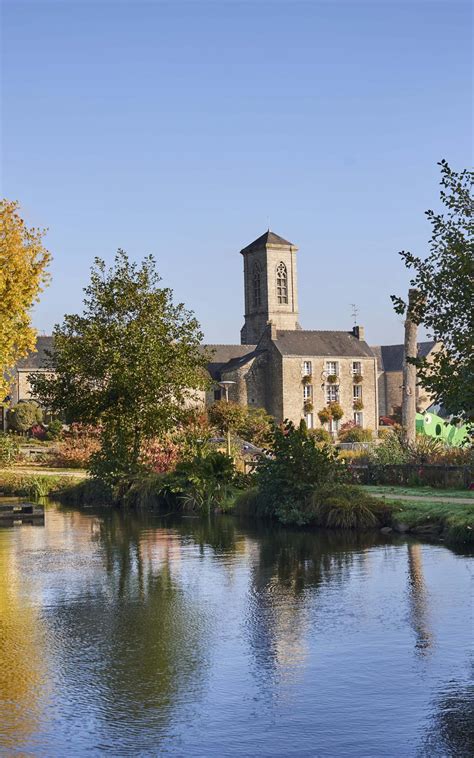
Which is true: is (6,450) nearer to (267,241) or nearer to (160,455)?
(160,455)

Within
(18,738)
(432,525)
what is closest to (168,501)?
(432,525)

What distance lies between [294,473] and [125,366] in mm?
8347

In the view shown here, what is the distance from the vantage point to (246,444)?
4266 cm

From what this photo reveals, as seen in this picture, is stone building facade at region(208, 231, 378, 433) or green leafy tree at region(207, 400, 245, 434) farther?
stone building facade at region(208, 231, 378, 433)

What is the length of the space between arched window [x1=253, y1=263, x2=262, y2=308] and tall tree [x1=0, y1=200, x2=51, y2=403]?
75.7 meters

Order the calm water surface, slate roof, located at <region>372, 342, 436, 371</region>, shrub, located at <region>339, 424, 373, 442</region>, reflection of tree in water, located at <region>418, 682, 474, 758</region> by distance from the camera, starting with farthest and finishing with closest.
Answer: slate roof, located at <region>372, 342, 436, 371</region>, shrub, located at <region>339, 424, 373, 442</region>, the calm water surface, reflection of tree in water, located at <region>418, 682, 474, 758</region>

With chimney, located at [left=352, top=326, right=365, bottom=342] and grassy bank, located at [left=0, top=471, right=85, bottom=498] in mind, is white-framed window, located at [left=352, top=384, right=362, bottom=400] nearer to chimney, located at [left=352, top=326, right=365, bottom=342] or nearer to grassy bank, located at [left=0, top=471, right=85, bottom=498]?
chimney, located at [left=352, top=326, right=365, bottom=342]

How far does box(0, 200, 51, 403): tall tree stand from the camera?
21.5m

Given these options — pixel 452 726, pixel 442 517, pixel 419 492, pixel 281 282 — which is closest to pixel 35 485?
pixel 419 492

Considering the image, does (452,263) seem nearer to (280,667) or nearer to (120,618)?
(280,667)

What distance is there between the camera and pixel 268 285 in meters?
96.9

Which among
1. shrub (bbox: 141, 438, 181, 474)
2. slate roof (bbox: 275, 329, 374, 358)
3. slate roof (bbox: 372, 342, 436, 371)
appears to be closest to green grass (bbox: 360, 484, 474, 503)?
shrub (bbox: 141, 438, 181, 474)

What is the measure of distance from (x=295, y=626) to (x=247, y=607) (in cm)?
132

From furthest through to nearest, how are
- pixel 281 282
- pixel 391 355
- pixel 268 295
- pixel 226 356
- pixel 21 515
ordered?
pixel 281 282 < pixel 268 295 < pixel 391 355 < pixel 226 356 < pixel 21 515
